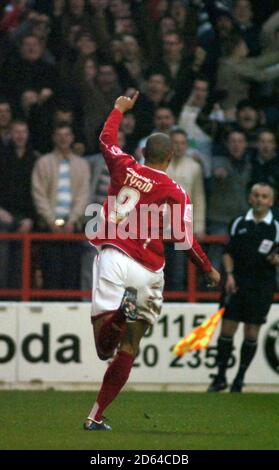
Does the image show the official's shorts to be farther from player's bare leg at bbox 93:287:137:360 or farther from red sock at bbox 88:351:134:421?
red sock at bbox 88:351:134:421

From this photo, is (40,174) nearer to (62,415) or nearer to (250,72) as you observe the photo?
(250,72)

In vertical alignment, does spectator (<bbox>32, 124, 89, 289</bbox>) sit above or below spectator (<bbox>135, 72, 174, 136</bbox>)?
below

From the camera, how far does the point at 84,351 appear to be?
14719 millimetres

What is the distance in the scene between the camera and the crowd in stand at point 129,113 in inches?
592

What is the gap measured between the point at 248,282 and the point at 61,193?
2419mm

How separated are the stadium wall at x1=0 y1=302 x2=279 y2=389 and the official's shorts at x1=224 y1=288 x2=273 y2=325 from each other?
1.73ft

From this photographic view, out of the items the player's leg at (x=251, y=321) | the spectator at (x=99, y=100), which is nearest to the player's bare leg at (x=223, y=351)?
the player's leg at (x=251, y=321)

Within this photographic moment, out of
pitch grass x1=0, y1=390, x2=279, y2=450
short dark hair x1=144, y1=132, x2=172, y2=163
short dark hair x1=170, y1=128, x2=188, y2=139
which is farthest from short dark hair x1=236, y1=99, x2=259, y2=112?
short dark hair x1=144, y1=132, x2=172, y2=163

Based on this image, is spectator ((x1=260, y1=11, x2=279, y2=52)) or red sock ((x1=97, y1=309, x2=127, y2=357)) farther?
spectator ((x1=260, y1=11, x2=279, y2=52))

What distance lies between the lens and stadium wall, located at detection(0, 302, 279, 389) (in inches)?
574

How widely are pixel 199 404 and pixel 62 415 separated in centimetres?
201

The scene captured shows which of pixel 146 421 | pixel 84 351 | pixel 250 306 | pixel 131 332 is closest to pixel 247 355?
pixel 250 306

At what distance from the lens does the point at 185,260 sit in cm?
1506

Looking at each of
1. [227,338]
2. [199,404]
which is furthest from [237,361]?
[199,404]
